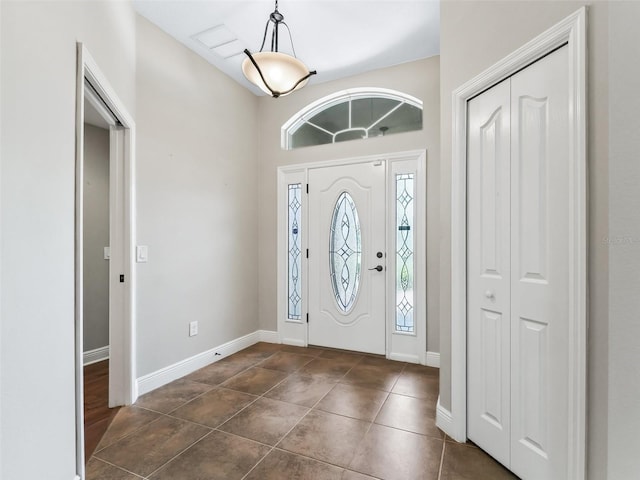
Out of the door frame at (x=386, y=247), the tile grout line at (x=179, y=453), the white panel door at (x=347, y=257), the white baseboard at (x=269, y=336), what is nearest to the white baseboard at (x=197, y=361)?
the white baseboard at (x=269, y=336)

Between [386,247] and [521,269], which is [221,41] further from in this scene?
[521,269]

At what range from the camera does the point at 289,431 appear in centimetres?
205

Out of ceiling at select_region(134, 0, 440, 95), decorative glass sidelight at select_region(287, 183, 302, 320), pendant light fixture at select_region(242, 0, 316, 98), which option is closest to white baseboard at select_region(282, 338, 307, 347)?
decorative glass sidelight at select_region(287, 183, 302, 320)

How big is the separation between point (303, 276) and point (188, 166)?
168 cm

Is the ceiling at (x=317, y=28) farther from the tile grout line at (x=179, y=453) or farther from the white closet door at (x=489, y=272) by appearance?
the tile grout line at (x=179, y=453)

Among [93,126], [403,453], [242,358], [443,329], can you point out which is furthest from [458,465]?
[93,126]

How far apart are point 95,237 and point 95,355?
1240mm

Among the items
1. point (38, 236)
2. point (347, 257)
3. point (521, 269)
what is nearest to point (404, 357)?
point (347, 257)

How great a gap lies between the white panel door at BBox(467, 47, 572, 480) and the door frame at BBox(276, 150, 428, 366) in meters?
1.27

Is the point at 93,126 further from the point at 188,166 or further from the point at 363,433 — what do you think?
the point at 363,433

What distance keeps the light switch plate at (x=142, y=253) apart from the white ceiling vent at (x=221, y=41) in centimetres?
188

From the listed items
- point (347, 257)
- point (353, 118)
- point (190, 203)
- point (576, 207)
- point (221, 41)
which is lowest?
point (347, 257)

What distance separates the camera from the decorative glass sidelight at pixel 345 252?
3547 mm

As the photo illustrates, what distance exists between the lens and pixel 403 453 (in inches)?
72.1
